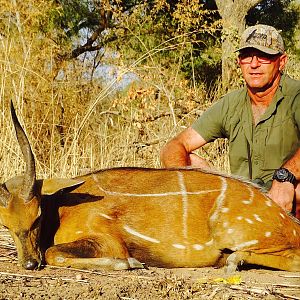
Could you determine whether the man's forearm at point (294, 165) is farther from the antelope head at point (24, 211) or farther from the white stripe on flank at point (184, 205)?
the antelope head at point (24, 211)

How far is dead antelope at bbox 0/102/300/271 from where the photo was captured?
3.93 meters

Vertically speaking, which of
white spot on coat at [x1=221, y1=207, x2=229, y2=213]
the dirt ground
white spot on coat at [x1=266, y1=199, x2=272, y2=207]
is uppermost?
white spot on coat at [x1=266, y1=199, x2=272, y2=207]

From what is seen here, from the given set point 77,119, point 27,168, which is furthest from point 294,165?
point 77,119

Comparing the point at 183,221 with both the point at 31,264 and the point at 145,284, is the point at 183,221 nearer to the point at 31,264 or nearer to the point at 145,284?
the point at 145,284

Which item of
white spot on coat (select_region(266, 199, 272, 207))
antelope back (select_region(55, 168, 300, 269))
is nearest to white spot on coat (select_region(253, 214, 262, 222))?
antelope back (select_region(55, 168, 300, 269))

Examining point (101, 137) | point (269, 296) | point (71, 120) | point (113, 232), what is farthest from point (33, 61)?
point (269, 296)

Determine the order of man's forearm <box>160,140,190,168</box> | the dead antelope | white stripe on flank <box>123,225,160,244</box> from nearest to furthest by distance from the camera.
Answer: the dead antelope, white stripe on flank <box>123,225,160,244</box>, man's forearm <box>160,140,190,168</box>

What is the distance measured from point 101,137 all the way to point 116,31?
563 centimetres

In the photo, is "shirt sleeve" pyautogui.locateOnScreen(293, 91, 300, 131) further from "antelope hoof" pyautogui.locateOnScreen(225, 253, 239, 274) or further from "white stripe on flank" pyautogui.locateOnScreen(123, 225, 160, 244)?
"white stripe on flank" pyautogui.locateOnScreen(123, 225, 160, 244)

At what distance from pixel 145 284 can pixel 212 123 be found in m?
2.29

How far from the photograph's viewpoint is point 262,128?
5.15 m

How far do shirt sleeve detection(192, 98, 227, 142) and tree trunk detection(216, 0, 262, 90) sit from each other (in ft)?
13.9

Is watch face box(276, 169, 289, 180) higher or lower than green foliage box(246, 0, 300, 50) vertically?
lower

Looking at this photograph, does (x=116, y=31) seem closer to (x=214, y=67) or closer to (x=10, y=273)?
(x=214, y=67)
